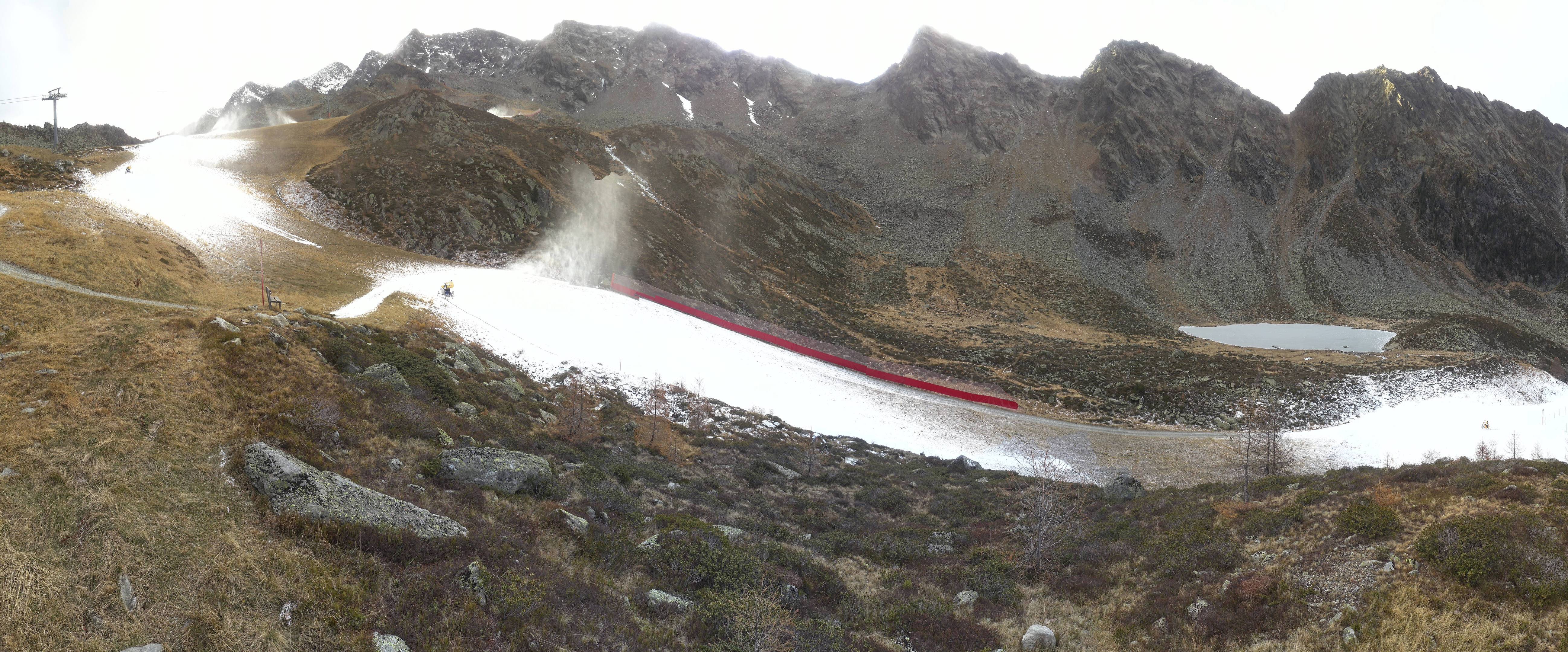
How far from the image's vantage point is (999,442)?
30.9 m

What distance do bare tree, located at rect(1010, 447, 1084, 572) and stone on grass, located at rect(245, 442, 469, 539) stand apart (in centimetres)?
1207

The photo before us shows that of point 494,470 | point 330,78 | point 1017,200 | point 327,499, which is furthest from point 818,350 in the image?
point 330,78

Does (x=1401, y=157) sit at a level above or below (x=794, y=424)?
above

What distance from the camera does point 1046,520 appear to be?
1408 cm

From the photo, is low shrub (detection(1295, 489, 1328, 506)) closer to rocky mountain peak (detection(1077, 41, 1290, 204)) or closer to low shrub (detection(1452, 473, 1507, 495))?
low shrub (detection(1452, 473, 1507, 495))

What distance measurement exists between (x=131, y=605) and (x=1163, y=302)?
88.8 metres

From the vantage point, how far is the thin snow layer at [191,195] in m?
29.6

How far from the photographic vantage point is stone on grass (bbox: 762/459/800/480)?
21.6 m

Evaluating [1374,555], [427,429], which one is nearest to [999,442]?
[1374,555]

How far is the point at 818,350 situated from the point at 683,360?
1434cm

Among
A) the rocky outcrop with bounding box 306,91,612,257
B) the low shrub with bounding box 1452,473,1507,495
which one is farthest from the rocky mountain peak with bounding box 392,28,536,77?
the low shrub with bounding box 1452,473,1507,495

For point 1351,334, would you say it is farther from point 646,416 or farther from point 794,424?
point 646,416

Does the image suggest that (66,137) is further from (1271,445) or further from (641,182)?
(1271,445)

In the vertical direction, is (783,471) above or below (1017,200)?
below
